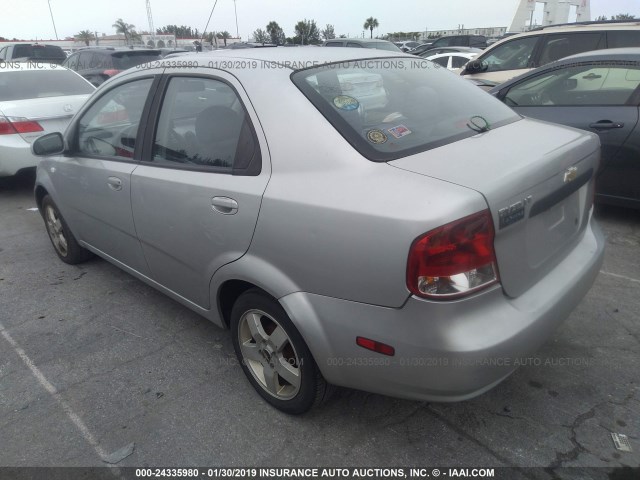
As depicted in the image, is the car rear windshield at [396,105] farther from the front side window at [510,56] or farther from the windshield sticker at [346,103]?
the front side window at [510,56]

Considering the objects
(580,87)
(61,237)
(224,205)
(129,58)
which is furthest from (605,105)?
(129,58)

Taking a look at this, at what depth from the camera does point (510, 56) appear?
24.4 ft

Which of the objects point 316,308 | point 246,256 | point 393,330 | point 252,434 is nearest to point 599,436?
point 393,330

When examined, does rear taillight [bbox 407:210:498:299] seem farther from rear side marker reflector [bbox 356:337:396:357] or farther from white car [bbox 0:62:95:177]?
white car [bbox 0:62:95:177]

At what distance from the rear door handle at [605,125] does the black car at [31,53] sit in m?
15.0

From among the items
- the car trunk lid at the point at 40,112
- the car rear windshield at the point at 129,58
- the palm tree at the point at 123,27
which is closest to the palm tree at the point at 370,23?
the palm tree at the point at 123,27

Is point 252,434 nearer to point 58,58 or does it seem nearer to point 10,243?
point 10,243

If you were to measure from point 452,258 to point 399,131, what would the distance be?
2.38 ft

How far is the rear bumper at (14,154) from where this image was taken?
568cm

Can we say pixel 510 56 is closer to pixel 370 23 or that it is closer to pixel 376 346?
pixel 376 346

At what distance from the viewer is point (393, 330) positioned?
1788 millimetres

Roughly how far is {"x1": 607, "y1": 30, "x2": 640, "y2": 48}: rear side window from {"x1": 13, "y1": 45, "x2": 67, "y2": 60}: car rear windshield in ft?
50.1

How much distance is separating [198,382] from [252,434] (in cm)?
53

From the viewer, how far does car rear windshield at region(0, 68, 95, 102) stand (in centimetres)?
611
